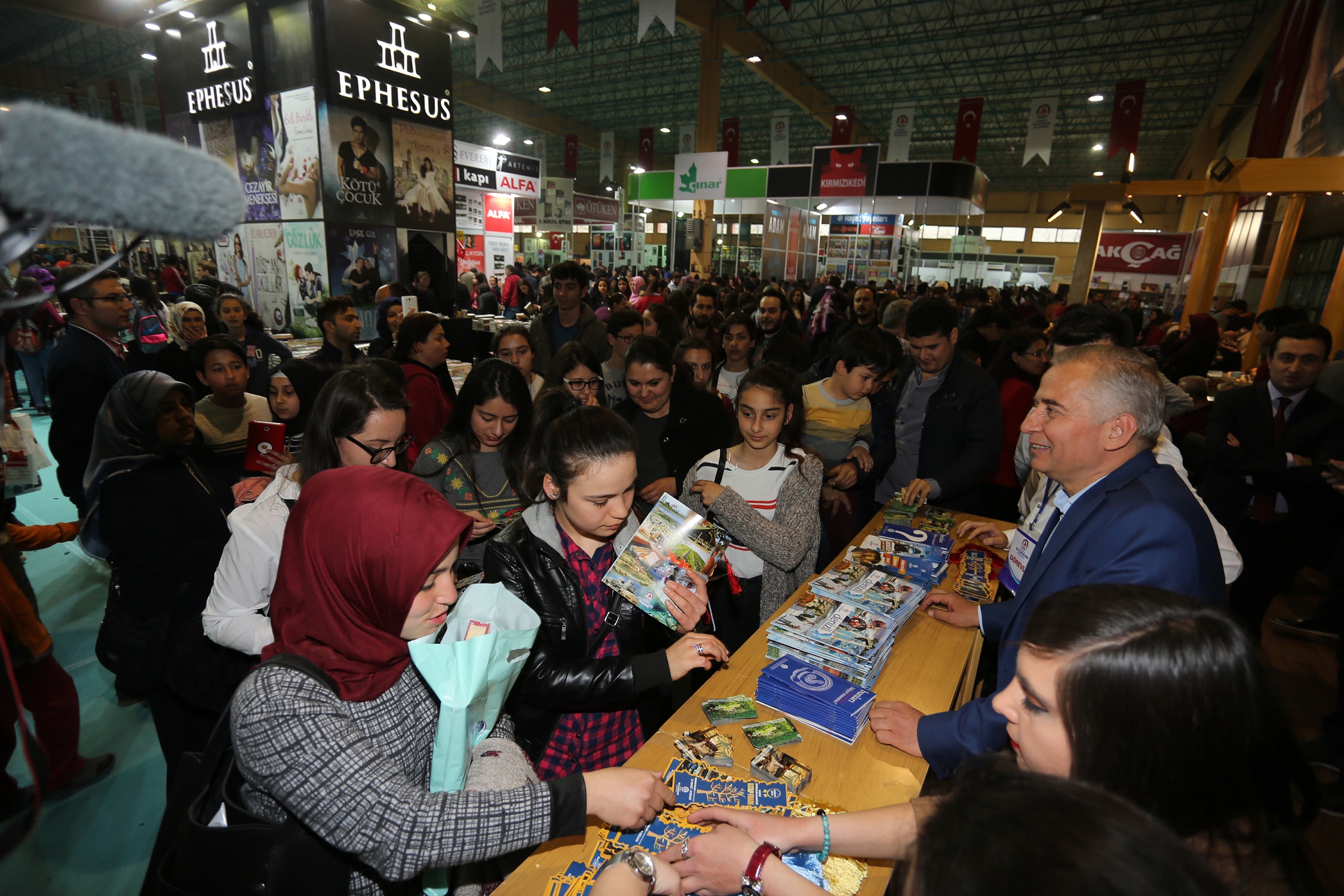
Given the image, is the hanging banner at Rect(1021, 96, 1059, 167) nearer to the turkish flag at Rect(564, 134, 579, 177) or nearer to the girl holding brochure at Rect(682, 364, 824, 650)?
the turkish flag at Rect(564, 134, 579, 177)

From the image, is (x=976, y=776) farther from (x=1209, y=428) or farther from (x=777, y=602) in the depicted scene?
(x=1209, y=428)

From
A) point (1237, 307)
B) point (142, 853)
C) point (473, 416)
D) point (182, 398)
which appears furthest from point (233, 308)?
point (1237, 307)

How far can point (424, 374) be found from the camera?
380 centimetres

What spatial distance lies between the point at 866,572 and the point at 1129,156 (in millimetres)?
12624

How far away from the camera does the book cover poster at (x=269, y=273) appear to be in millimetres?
7770

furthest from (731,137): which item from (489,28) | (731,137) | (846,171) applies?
(489,28)

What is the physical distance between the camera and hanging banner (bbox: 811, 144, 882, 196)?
13188 millimetres

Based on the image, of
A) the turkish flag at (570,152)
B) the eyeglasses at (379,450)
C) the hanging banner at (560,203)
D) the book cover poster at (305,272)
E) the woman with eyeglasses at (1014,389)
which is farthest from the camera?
the hanging banner at (560,203)

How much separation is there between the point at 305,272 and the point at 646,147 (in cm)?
1138

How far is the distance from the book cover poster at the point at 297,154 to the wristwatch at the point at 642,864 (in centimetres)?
785

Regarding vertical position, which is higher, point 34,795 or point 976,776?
point 34,795

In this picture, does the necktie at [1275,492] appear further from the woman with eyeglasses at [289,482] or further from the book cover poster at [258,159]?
the book cover poster at [258,159]

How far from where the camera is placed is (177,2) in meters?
7.78

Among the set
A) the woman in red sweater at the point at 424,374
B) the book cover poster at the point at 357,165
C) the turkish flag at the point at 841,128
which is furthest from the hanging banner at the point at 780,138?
the woman in red sweater at the point at 424,374
